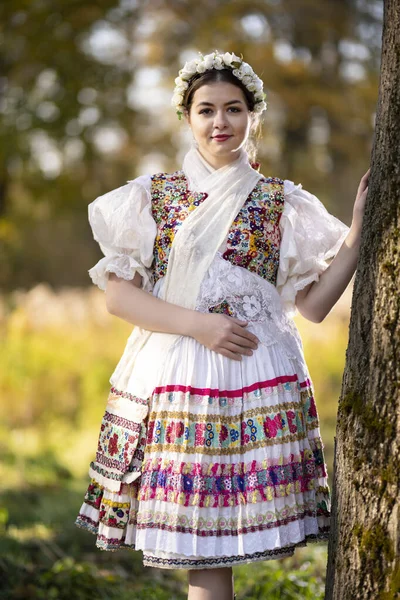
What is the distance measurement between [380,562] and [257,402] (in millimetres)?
544

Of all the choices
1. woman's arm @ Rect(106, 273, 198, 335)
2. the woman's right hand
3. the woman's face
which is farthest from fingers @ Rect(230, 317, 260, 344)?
the woman's face

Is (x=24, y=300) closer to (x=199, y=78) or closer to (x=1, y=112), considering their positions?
(x=1, y=112)

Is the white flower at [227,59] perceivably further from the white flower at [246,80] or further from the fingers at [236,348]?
the fingers at [236,348]

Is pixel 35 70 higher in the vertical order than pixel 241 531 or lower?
higher

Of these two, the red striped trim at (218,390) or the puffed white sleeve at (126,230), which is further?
the puffed white sleeve at (126,230)

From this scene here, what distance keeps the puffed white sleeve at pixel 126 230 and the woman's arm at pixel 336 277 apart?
50cm

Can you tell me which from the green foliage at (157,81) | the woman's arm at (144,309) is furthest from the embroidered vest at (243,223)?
the green foliage at (157,81)

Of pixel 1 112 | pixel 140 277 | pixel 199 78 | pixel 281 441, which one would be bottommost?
pixel 281 441

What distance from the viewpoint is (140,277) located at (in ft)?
8.12

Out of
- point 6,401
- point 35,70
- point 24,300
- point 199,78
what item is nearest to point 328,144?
point 35,70

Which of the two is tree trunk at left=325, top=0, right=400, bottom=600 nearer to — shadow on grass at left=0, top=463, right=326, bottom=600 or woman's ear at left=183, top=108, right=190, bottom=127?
woman's ear at left=183, top=108, right=190, bottom=127

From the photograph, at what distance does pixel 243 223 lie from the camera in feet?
7.81

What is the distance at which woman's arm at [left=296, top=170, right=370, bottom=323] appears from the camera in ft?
7.40

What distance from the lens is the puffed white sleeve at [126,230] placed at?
240 centimetres
